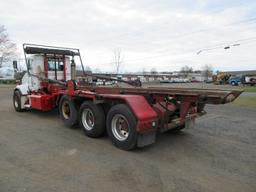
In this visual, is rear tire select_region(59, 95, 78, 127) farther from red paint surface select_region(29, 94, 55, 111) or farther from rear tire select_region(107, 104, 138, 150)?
rear tire select_region(107, 104, 138, 150)

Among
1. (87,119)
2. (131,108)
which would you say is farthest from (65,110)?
(131,108)

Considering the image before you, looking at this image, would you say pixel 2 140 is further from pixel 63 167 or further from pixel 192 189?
pixel 192 189

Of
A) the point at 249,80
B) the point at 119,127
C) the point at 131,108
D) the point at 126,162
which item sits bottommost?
the point at 126,162

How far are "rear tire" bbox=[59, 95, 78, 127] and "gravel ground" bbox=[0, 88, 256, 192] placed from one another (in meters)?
0.29

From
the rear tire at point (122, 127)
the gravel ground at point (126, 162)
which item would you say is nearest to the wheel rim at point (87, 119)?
the gravel ground at point (126, 162)

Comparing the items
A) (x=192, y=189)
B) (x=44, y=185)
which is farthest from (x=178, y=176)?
(x=44, y=185)

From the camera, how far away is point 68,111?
700cm

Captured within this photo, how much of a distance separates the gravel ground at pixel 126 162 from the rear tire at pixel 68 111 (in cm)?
29

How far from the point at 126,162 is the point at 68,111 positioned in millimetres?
3324

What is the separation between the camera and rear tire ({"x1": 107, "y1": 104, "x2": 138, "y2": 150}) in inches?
184

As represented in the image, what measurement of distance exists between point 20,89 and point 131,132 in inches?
265

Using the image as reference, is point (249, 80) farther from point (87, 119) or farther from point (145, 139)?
point (145, 139)

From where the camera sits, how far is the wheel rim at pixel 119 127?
5.03 meters

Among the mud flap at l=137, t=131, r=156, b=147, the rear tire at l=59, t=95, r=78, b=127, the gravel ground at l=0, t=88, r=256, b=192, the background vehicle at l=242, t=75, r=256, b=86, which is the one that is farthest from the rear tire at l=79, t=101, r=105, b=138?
the background vehicle at l=242, t=75, r=256, b=86
